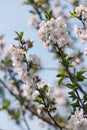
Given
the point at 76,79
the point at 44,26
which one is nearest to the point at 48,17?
the point at 44,26

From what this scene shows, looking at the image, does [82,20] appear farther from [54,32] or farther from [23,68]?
[23,68]

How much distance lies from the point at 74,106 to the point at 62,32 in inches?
29.6

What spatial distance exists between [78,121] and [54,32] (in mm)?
938

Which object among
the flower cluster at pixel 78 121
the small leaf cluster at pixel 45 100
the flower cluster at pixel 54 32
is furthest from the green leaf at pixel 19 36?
the flower cluster at pixel 78 121

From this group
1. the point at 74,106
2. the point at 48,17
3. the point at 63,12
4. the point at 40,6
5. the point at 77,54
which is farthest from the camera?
the point at 63,12

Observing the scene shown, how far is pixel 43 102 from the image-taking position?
4.29 meters

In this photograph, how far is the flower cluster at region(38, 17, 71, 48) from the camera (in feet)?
13.0

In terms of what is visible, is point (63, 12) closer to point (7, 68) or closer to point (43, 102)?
point (7, 68)

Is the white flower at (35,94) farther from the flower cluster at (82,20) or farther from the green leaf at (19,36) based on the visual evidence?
the flower cluster at (82,20)

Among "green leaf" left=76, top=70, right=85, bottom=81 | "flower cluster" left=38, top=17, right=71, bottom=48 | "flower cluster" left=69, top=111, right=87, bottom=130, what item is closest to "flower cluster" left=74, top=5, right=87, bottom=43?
"flower cluster" left=38, top=17, right=71, bottom=48

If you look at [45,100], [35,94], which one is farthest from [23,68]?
[45,100]

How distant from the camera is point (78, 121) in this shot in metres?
3.59

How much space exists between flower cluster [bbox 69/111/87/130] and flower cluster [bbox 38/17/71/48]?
752mm

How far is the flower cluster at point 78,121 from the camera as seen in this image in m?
3.58
